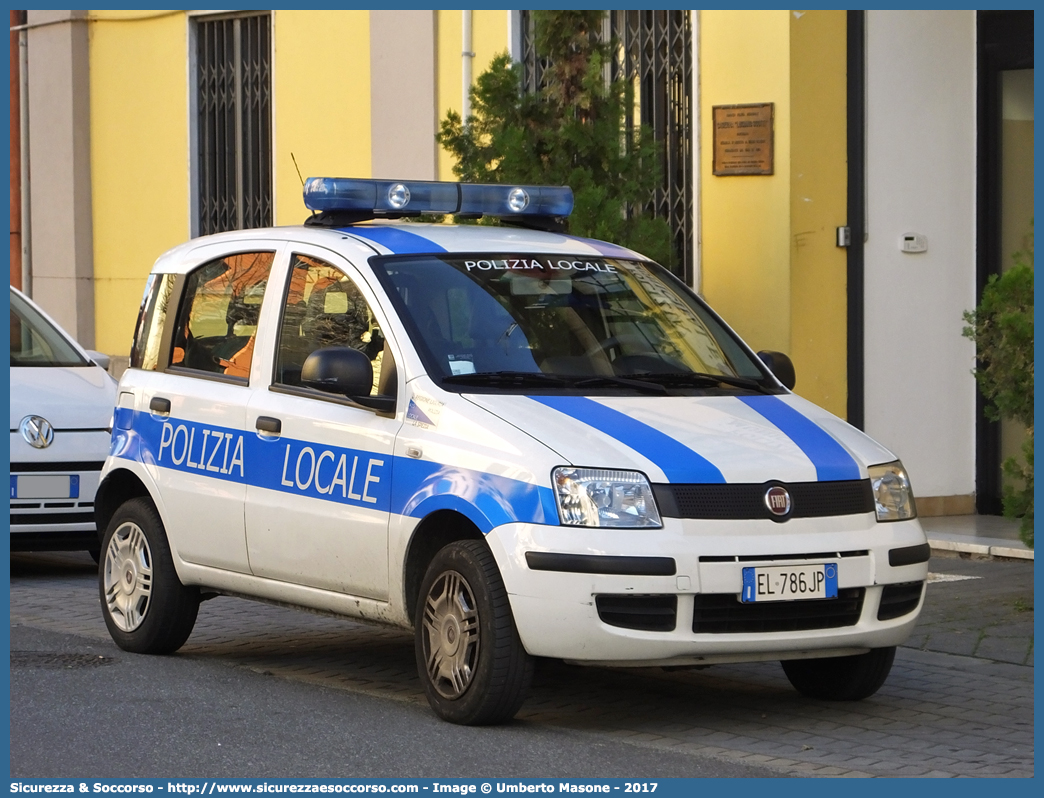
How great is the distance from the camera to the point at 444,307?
6770mm

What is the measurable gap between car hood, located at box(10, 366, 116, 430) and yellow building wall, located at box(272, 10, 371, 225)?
4.66m

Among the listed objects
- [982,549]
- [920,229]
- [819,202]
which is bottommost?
[982,549]

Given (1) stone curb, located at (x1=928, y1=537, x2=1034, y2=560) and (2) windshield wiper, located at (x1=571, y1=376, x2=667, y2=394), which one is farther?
(1) stone curb, located at (x1=928, y1=537, x2=1034, y2=560)

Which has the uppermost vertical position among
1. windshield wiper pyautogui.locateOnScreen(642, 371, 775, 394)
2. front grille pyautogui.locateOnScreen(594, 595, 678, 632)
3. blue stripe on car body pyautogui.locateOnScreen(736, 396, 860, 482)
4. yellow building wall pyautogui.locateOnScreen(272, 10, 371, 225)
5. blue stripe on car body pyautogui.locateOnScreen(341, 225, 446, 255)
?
yellow building wall pyautogui.locateOnScreen(272, 10, 371, 225)

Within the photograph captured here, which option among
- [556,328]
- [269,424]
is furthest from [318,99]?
[556,328]

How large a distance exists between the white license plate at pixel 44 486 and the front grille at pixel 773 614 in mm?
5207

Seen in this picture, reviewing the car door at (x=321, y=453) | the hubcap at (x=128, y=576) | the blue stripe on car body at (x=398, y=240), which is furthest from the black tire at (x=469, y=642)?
the hubcap at (x=128, y=576)

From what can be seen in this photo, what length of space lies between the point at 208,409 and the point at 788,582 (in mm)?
2644

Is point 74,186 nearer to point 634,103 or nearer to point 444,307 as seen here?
point 634,103

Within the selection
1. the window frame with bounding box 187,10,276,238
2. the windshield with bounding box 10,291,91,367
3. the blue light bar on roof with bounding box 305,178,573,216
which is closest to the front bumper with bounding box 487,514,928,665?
the blue light bar on roof with bounding box 305,178,573,216

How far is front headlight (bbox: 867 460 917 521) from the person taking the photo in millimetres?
6333

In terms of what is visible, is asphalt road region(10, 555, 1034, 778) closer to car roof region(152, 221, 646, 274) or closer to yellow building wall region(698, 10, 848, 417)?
car roof region(152, 221, 646, 274)

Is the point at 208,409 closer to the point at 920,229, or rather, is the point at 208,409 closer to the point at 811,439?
the point at 811,439

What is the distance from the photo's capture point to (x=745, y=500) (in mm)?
5965
